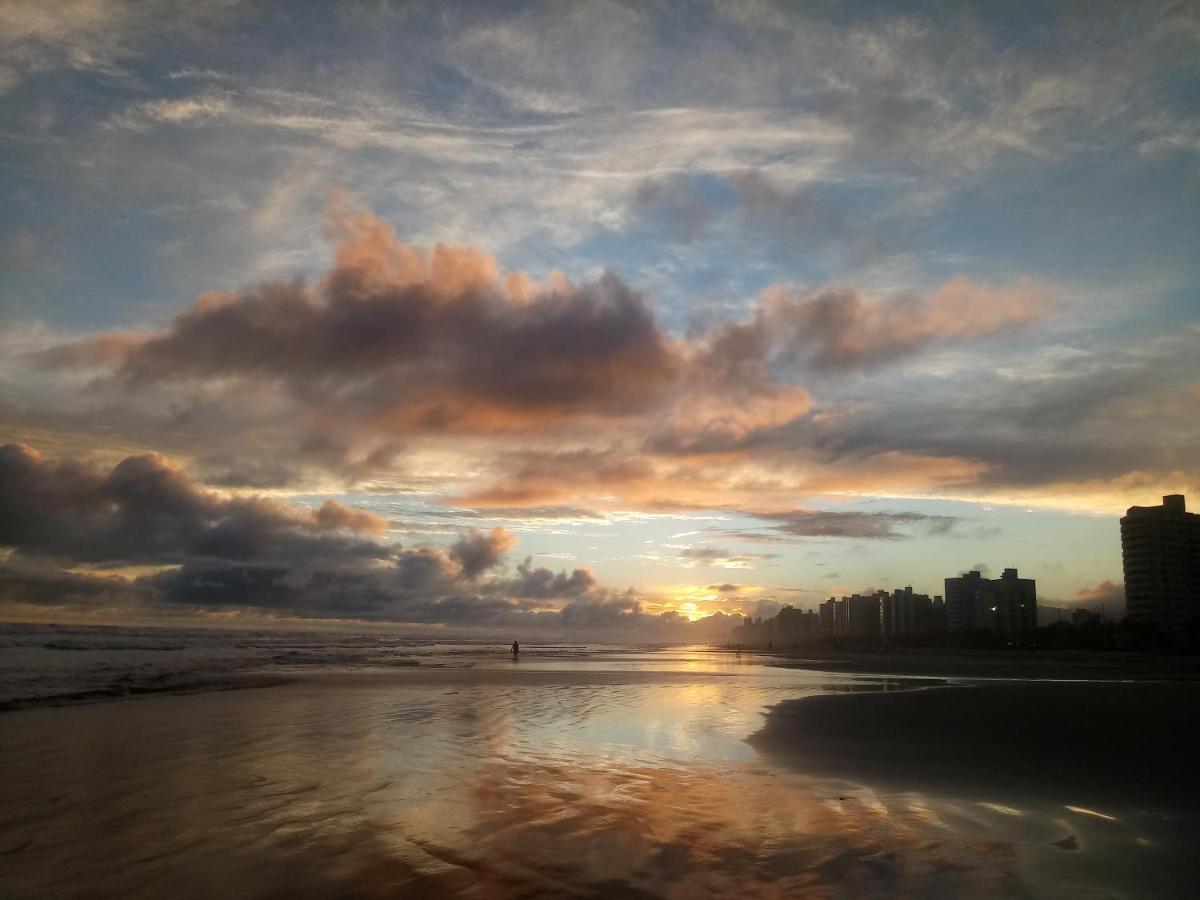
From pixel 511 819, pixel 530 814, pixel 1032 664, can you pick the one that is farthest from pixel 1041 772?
pixel 1032 664

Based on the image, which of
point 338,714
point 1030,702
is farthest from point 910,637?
point 338,714

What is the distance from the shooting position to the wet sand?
848 centimetres

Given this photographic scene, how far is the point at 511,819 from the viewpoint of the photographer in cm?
1103

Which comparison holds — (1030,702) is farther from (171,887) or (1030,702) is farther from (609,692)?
(171,887)

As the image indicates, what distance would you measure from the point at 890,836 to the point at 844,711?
1668 cm

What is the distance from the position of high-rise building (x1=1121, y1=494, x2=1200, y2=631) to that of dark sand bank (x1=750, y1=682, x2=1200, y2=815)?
14190 cm

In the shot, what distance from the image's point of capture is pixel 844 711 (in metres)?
25.6

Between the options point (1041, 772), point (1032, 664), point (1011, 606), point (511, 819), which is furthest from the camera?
point (1011, 606)

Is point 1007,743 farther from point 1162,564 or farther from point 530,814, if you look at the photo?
point 1162,564

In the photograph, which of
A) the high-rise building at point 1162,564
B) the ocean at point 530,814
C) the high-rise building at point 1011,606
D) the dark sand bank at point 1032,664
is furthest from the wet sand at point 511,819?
the high-rise building at point 1011,606

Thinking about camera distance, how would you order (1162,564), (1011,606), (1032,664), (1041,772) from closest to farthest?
1. (1041,772)
2. (1032,664)
3. (1162,564)
4. (1011,606)

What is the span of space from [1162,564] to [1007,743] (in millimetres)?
160845

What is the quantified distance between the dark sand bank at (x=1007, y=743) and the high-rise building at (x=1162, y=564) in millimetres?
141899

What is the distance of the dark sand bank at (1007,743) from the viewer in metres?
13.8
